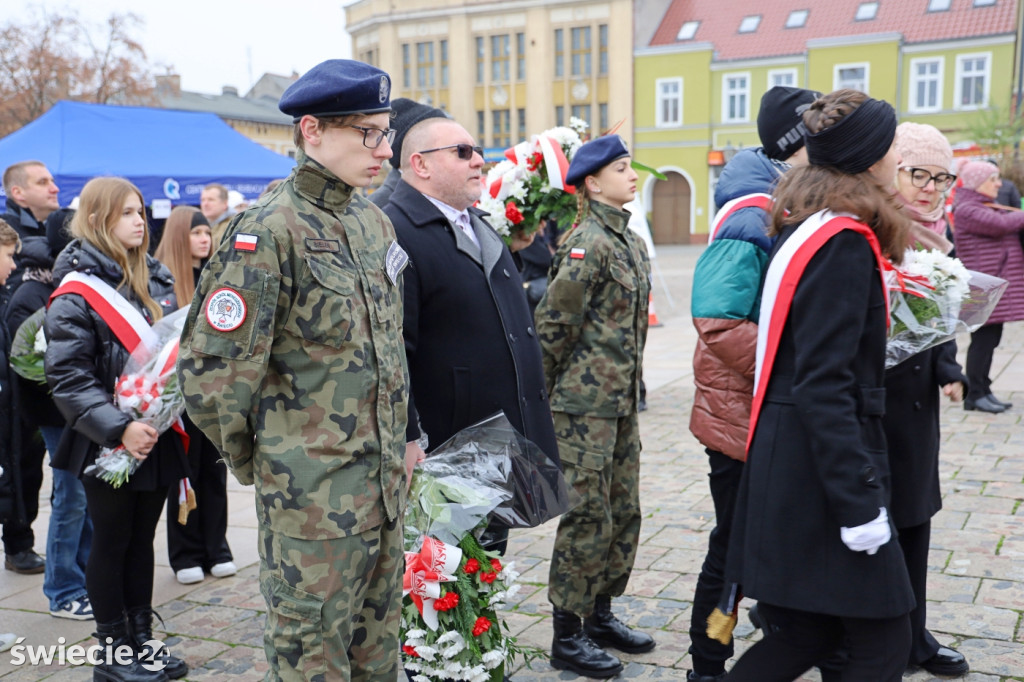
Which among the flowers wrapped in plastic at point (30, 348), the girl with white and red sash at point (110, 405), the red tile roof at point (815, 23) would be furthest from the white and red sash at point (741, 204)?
the red tile roof at point (815, 23)

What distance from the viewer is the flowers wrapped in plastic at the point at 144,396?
3521mm

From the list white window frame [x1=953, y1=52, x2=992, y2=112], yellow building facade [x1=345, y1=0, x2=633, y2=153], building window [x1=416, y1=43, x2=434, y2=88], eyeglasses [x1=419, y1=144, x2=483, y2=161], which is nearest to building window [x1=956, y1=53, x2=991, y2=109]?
white window frame [x1=953, y1=52, x2=992, y2=112]

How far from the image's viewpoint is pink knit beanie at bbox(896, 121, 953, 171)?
3527 mm

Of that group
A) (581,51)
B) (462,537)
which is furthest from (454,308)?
(581,51)

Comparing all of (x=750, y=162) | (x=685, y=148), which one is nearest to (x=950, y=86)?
(x=685, y=148)

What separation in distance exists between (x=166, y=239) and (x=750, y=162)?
3209 mm

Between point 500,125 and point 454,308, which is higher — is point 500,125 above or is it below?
above

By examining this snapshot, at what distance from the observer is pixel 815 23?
3966 centimetres

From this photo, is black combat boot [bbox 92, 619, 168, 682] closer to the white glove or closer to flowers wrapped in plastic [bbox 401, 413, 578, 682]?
flowers wrapped in plastic [bbox 401, 413, 578, 682]

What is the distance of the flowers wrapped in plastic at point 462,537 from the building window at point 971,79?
37937mm

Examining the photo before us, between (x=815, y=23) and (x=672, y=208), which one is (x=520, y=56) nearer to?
(x=672, y=208)

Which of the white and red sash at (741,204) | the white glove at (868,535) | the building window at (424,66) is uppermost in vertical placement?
the building window at (424,66)

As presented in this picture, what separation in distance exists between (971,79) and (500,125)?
22.2 meters

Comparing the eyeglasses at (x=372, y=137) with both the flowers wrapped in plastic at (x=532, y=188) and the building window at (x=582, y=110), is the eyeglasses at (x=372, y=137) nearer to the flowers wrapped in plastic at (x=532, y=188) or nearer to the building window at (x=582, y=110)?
the flowers wrapped in plastic at (x=532, y=188)
